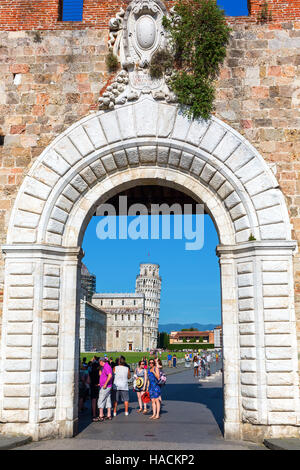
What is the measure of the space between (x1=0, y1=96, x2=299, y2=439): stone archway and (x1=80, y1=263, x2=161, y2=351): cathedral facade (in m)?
73.9

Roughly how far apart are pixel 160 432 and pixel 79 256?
147 inches

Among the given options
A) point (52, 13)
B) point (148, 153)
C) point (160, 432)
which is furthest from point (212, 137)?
point (160, 432)

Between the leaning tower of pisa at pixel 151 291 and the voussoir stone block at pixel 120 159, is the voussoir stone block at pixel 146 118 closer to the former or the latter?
the voussoir stone block at pixel 120 159

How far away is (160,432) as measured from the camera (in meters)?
8.83

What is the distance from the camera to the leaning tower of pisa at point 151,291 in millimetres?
101950

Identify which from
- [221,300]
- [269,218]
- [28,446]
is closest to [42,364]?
[28,446]

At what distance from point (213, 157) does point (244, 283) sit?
249 cm

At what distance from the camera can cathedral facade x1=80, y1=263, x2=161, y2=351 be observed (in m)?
90.9

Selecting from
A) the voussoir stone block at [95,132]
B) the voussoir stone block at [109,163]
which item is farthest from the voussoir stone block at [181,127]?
the voussoir stone block at [95,132]

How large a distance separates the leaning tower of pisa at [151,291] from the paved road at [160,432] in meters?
89.1

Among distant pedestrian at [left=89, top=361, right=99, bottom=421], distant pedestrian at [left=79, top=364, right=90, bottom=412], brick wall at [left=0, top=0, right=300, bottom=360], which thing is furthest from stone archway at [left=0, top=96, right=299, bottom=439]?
distant pedestrian at [left=79, top=364, right=90, bottom=412]

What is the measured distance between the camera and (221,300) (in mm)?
8648

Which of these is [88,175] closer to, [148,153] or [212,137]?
[148,153]
